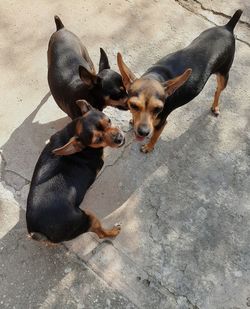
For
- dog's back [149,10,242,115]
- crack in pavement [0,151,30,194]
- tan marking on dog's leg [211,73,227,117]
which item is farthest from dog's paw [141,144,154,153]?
crack in pavement [0,151,30,194]

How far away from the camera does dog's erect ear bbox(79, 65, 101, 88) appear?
4830mm

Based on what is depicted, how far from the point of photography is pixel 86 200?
5109mm

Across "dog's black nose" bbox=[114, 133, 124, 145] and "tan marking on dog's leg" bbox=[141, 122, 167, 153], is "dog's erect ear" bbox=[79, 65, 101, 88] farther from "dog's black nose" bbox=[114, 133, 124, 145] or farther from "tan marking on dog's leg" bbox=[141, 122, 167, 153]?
"tan marking on dog's leg" bbox=[141, 122, 167, 153]

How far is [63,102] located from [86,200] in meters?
1.21

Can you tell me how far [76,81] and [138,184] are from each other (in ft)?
4.69

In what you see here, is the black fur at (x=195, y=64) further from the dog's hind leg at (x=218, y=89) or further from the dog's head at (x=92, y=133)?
the dog's head at (x=92, y=133)

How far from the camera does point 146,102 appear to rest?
4625 mm

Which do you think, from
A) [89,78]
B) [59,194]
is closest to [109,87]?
[89,78]

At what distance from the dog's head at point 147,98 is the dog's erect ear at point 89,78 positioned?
0.34m

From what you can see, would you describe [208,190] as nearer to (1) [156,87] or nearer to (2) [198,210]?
(2) [198,210]

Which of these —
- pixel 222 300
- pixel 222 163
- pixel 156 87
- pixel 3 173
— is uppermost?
pixel 156 87

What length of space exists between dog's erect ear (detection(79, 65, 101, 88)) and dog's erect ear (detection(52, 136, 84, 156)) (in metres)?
0.81

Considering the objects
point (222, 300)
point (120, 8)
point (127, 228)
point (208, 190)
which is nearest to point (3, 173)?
point (127, 228)

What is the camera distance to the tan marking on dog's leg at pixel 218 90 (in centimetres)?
562
